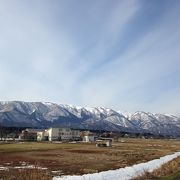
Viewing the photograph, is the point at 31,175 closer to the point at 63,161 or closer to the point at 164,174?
the point at 164,174

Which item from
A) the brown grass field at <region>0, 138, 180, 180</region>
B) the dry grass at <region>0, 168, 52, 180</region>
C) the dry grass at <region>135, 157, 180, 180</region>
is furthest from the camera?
the brown grass field at <region>0, 138, 180, 180</region>

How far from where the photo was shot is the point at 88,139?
652ft

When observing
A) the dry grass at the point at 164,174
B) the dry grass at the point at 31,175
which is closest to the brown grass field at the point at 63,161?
the dry grass at the point at 31,175

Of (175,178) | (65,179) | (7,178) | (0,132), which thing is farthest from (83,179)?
(0,132)

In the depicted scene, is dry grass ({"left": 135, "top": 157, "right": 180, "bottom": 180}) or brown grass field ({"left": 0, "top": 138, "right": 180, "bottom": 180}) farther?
brown grass field ({"left": 0, "top": 138, "right": 180, "bottom": 180})

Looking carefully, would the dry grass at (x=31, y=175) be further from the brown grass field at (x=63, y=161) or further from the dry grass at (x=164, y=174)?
the dry grass at (x=164, y=174)

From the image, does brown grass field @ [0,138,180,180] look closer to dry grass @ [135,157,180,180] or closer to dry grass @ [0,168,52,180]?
dry grass @ [0,168,52,180]

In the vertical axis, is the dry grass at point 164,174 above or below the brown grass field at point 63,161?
below

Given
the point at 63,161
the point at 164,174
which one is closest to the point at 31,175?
the point at 164,174

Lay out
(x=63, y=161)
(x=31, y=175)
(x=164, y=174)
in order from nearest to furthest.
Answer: (x=31, y=175) < (x=164, y=174) < (x=63, y=161)

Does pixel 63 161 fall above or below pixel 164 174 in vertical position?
above

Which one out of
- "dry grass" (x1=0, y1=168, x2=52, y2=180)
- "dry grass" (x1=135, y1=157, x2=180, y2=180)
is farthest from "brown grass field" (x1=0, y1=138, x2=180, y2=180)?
"dry grass" (x1=135, y1=157, x2=180, y2=180)

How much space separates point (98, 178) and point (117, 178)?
6.64ft

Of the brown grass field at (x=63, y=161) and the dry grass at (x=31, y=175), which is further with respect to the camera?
the brown grass field at (x=63, y=161)
